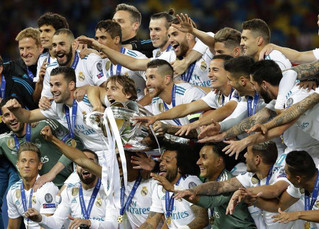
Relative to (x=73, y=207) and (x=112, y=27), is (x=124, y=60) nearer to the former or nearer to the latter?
(x=112, y=27)

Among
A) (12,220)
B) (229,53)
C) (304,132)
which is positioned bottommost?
(12,220)

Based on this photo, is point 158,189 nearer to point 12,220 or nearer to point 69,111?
point 69,111

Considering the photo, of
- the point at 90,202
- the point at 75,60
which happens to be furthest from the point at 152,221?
the point at 75,60

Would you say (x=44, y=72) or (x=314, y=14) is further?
(x=314, y=14)

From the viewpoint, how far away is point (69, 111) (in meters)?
9.48

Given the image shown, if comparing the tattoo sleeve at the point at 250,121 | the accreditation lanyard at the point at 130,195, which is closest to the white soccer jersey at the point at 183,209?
the accreditation lanyard at the point at 130,195

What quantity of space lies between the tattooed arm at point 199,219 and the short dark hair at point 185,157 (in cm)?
40

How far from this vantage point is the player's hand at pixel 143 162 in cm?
856

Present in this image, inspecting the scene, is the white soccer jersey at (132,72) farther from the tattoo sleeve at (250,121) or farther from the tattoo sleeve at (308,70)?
the tattoo sleeve at (308,70)

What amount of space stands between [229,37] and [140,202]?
1822 millimetres

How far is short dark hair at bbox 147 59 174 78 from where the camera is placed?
28.5 feet

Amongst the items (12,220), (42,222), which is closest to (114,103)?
(42,222)

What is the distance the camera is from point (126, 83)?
8.91 m

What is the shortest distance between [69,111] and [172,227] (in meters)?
1.83
